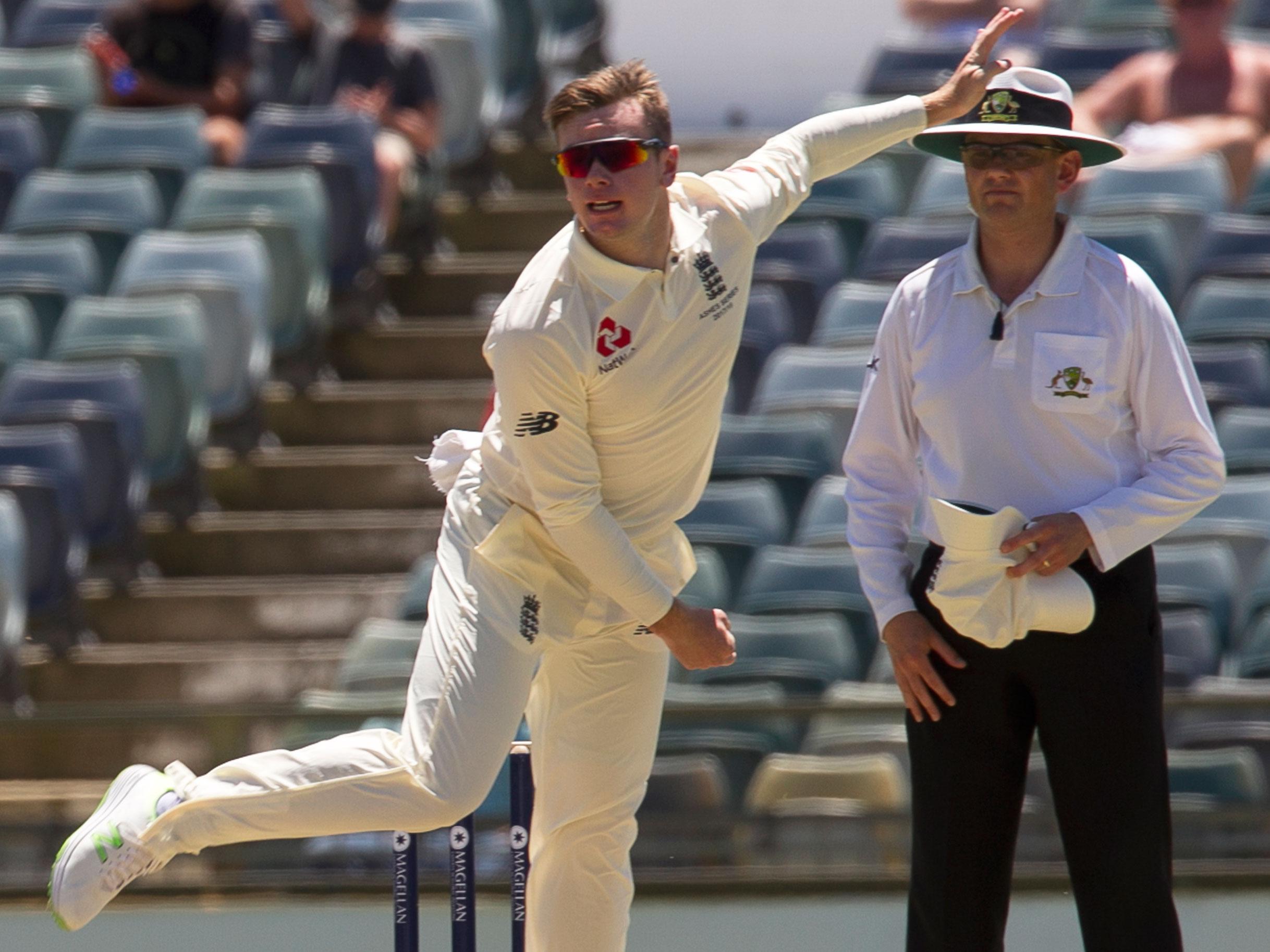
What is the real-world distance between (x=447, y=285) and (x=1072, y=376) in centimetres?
435

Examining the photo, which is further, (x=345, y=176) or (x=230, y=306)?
(x=345, y=176)

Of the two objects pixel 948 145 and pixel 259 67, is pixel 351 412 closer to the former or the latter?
pixel 259 67

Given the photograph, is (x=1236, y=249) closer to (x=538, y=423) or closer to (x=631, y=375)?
(x=631, y=375)

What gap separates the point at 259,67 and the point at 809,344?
2978mm

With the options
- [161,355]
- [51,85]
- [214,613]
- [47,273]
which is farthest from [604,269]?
[51,85]

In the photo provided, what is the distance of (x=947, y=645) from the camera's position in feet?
8.79

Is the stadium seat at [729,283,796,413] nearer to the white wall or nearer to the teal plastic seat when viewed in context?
the white wall

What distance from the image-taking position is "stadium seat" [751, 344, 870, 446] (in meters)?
5.26

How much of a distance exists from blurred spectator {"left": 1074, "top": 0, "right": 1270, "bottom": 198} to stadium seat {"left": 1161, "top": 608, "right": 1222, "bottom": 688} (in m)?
1.99

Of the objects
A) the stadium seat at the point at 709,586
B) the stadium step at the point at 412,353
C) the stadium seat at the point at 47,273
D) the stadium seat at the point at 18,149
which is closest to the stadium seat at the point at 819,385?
the stadium seat at the point at 709,586

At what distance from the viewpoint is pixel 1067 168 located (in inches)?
104

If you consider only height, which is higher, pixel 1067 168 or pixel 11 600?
pixel 1067 168

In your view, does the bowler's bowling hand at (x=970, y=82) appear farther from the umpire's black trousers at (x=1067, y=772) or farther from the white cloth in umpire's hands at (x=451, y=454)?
the white cloth in umpire's hands at (x=451, y=454)

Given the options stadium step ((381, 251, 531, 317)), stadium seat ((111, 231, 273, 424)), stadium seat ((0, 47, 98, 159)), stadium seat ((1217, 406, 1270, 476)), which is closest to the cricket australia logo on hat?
stadium seat ((1217, 406, 1270, 476))
